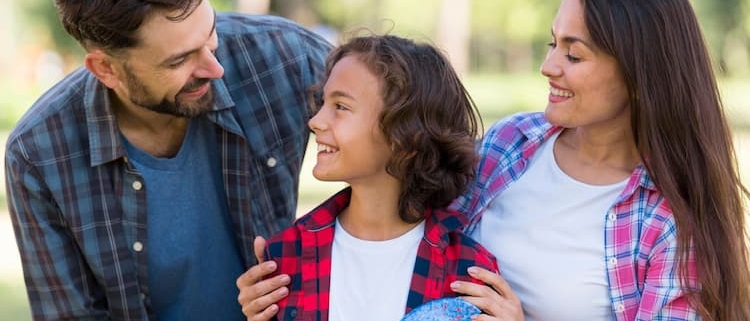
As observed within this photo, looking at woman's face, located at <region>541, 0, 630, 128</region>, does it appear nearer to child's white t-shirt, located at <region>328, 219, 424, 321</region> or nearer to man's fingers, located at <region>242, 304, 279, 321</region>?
child's white t-shirt, located at <region>328, 219, 424, 321</region>

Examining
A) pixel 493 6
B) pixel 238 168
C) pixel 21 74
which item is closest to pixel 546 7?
pixel 493 6

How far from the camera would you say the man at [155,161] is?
10.3ft

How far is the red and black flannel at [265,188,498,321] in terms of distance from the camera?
108 inches

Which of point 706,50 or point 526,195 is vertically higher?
point 706,50

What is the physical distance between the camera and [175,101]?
319 centimetres

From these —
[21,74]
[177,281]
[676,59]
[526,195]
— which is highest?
[676,59]

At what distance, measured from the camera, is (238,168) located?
337 centimetres

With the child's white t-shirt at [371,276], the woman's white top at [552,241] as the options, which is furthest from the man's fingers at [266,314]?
the woman's white top at [552,241]

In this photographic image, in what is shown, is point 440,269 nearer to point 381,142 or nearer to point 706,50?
point 381,142

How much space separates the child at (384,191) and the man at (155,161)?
0.56 metres

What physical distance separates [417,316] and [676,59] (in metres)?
0.91

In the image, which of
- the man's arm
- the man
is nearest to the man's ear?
the man

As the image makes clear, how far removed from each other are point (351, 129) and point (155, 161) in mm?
830

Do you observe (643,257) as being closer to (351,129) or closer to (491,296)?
(491,296)
